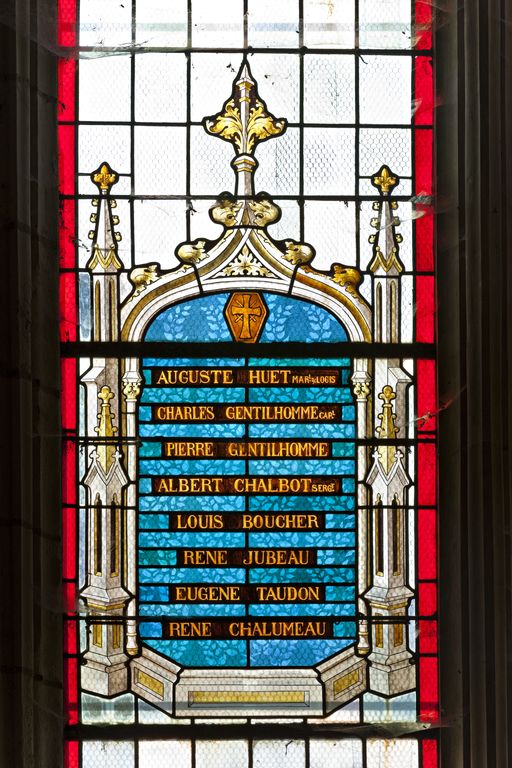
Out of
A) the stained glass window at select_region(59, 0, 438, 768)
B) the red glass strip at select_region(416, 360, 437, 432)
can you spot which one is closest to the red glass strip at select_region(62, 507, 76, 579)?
the stained glass window at select_region(59, 0, 438, 768)

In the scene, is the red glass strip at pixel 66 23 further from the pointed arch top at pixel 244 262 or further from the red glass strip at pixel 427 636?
the red glass strip at pixel 427 636

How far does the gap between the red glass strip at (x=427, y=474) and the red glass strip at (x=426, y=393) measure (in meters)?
0.06

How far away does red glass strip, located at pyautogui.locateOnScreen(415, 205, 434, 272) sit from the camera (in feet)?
6.76

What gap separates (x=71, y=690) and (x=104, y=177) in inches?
58.7

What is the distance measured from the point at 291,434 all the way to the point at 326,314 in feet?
1.21

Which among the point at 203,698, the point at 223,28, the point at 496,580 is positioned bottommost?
the point at 203,698

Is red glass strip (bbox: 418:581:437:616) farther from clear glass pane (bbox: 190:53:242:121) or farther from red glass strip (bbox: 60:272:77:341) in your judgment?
clear glass pane (bbox: 190:53:242:121)

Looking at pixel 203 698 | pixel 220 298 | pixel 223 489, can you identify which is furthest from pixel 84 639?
pixel 220 298

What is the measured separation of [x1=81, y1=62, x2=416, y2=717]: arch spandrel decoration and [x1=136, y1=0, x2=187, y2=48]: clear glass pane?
0.23 meters

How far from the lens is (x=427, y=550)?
6.69 ft

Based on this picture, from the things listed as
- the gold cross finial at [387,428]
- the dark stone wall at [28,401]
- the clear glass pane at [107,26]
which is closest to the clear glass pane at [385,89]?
the clear glass pane at [107,26]

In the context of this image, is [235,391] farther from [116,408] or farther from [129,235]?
[129,235]

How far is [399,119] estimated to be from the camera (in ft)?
6.82

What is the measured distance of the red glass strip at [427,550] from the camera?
6.68 feet
